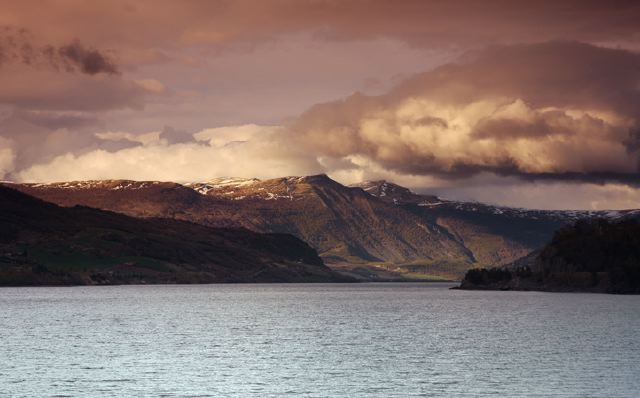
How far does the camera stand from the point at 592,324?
198750mm

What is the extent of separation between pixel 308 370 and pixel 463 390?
2680cm

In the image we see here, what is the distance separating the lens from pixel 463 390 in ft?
318

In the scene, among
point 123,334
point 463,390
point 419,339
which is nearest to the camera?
point 463,390

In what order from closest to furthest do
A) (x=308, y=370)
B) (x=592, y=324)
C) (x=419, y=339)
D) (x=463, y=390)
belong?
(x=463, y=390)
(x=308, y=370)
(x=419, y=339)
(x=592, y=324)

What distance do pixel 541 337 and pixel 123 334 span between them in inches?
3291

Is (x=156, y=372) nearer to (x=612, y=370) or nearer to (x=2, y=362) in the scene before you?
(x=2, y=362)

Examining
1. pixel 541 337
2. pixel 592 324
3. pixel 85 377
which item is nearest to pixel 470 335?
pixel 541 337

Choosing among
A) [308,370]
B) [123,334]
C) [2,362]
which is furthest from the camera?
[123,334]

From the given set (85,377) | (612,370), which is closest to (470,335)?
(612,370)

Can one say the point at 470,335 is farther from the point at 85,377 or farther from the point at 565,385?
the point at 85,377

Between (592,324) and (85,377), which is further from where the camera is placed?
(592,324)

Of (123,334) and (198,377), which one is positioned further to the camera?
(123,334)

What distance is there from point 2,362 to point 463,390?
226 feet

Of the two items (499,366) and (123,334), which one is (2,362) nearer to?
(123,334)
